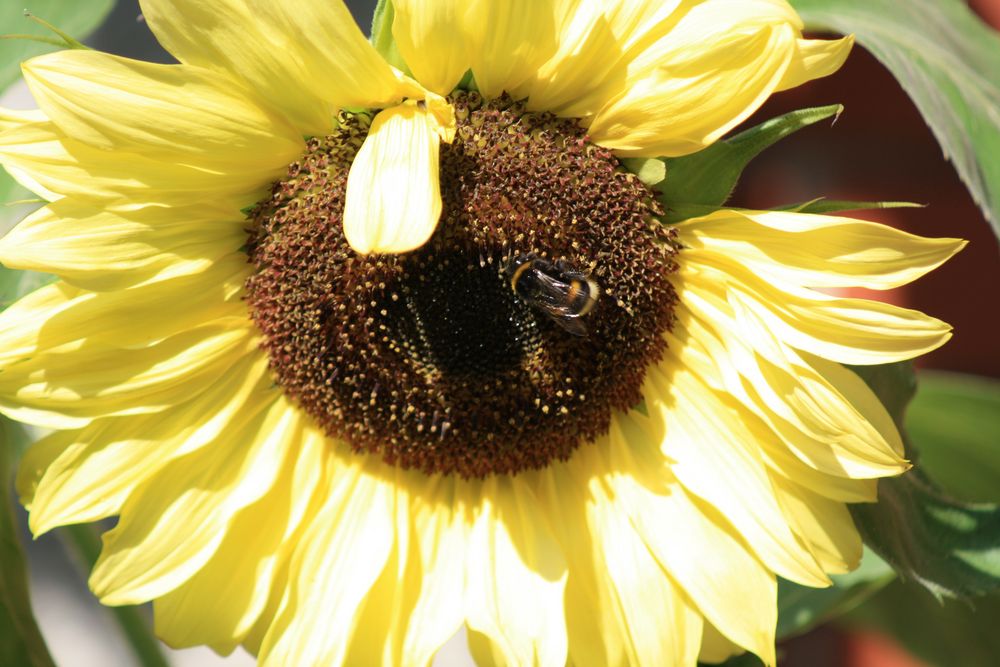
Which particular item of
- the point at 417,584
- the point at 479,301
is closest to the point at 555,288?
the point at 479,301

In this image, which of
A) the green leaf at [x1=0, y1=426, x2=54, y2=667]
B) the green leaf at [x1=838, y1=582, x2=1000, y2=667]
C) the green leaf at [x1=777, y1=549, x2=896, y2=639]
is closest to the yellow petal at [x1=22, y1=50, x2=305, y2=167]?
Result: the green leaf at [x1=0, y1=426, x2=54, y2=667]

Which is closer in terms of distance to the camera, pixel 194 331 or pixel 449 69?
pixel 449 69

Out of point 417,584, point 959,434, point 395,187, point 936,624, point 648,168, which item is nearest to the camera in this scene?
point 395,187

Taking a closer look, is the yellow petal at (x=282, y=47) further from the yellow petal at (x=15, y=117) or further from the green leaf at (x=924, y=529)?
the green leaf at (x=924, y=529)

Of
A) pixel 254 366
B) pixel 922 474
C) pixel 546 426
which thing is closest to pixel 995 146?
pixel 922 474

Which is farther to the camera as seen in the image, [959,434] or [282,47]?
[959,434]

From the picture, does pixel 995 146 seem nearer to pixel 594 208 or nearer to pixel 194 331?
pixel 594 208

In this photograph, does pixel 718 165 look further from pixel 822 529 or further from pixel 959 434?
pixel 959 434

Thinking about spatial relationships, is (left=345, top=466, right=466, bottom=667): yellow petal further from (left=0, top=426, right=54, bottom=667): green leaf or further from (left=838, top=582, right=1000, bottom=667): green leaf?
(left=838, top=582, right=1000, bottom=667): green leaf
